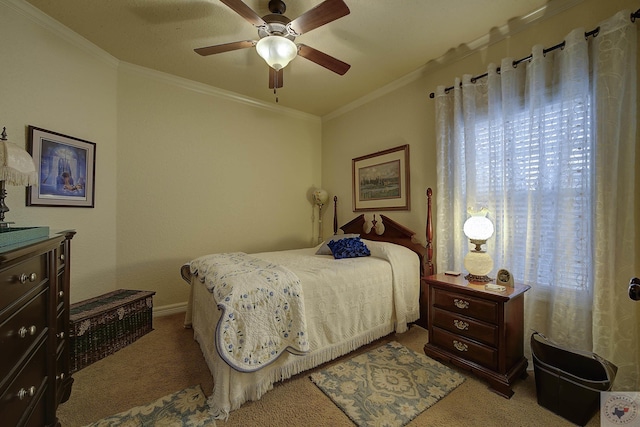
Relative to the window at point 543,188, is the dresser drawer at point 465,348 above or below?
below

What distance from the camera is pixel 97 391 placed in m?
1.64

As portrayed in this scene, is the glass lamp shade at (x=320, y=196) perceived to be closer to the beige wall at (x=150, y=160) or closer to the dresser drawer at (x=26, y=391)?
the beige wall at (x=150, y=160)

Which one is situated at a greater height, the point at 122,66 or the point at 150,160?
the point at 122,66

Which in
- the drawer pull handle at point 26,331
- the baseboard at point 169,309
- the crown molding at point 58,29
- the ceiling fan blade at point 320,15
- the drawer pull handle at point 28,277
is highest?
the crown molding at point 58,29

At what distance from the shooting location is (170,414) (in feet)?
4.75

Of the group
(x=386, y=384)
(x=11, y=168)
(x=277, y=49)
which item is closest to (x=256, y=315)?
(x=386, y=384)

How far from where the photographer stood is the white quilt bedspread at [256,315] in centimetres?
139

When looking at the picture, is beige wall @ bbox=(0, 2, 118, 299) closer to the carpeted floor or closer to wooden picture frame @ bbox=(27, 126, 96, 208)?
wooden picture frame @ bbox=(27, 126, 96, 208)

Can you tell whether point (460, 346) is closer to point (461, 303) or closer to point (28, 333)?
point (461, 303)

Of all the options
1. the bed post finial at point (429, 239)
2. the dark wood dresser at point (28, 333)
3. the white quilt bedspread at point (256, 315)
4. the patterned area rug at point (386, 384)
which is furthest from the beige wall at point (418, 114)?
the dark wood dresser at point (28, 333)

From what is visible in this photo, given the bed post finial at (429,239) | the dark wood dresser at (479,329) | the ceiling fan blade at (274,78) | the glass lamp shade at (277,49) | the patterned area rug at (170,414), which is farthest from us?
the bed post finial at (429,239)

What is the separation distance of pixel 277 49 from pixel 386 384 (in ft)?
8.06

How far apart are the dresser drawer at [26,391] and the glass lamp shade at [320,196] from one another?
318cm

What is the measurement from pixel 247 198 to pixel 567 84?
3295 mm
